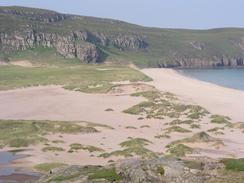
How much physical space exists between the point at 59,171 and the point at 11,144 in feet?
88.6

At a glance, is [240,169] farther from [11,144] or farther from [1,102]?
[1,102]

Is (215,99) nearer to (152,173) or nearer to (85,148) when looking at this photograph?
(85,148)

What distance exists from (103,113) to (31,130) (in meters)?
23.1

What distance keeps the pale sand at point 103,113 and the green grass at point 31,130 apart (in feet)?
5.94

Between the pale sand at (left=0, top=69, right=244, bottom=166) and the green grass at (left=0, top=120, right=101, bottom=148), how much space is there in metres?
1.81

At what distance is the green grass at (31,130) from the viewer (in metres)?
53.7

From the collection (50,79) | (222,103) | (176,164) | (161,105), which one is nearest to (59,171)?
(176,164)

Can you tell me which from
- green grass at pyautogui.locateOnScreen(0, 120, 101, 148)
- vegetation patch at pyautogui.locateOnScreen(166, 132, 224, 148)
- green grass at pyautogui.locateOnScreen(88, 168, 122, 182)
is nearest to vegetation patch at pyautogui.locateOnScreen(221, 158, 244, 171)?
green grass at pyautogui.locateOnScreen(88, 168, 122, 182)

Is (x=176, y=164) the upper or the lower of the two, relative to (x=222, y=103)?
upper

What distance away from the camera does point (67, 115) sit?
80.5 metres

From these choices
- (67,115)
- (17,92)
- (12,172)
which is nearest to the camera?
(12,172)

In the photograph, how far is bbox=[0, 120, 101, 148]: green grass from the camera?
53.7m

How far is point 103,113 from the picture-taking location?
81500 millimetres

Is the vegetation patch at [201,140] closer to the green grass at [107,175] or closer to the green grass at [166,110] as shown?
the green grass at [166,110]
